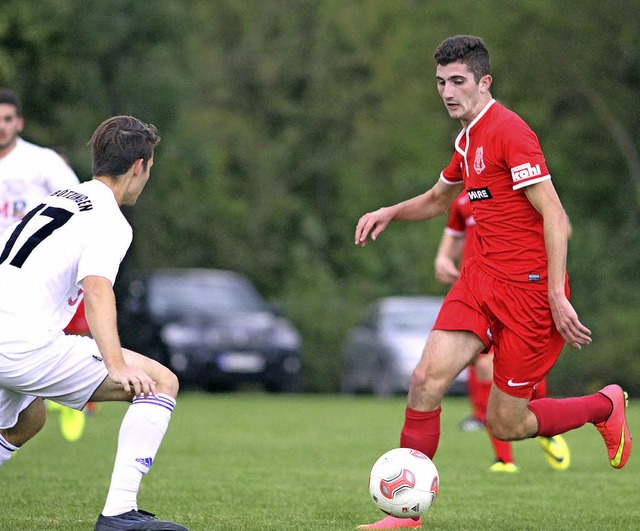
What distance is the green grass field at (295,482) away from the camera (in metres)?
6.21

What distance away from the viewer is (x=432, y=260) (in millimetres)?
27453

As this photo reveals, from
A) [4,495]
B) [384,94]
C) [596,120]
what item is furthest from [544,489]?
[384,94]

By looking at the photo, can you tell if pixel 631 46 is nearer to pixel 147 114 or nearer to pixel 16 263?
pixel 147 114

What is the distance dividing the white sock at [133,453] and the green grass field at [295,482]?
67 centimetres

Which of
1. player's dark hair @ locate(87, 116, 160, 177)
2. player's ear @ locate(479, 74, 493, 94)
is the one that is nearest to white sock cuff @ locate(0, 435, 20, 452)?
player's dark hair @ locate(87, 116, 160, 177)

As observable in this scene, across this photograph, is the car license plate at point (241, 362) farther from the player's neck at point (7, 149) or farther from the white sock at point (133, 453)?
the white sock at point (133, 453)

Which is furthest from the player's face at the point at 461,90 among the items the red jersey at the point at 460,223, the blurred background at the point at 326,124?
the blurred background at the point at 326,124

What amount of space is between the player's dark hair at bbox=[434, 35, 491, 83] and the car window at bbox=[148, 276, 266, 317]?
43.7 feet

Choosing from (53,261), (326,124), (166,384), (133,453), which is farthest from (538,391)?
(326,124)

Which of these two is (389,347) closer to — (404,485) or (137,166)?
(404,485)

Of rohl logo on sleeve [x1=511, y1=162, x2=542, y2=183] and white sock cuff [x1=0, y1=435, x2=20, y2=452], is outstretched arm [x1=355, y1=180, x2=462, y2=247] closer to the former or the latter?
rohl logo on sleeve [x1=511, y1=162, x2=542, y2=183]

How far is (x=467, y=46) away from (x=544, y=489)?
9.57 ft

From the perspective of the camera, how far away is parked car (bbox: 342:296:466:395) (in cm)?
1894

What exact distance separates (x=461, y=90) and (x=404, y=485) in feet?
6.31
